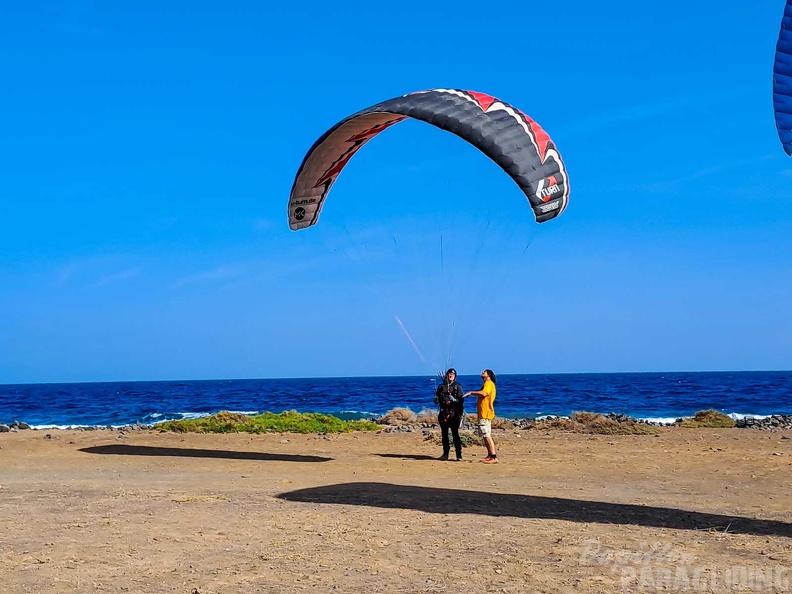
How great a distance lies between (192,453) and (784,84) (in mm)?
12203

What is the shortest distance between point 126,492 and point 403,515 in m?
4.08

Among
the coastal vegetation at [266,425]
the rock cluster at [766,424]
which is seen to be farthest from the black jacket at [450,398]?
the rock cluster at [766,424]

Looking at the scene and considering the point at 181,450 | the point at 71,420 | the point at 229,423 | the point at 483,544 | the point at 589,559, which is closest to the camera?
the point at 589,559

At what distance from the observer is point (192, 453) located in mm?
15391

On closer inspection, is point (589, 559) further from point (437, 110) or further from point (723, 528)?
point (437, 110)

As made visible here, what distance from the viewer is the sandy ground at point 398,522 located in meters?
5.98

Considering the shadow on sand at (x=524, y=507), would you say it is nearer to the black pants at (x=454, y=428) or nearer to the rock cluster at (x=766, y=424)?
the black pants at (x=454, y=428)

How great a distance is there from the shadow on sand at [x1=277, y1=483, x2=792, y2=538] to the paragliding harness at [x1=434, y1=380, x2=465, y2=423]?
305 cm

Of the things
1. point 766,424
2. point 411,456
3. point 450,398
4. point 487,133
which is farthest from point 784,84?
point 766,424

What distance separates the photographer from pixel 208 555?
6.73m

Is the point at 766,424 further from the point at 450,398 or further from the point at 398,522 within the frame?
the point at 398,522

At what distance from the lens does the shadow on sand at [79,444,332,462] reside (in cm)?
1426

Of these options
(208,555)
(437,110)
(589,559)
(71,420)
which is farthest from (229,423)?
(71,420)

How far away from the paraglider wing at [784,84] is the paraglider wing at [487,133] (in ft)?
12.3
